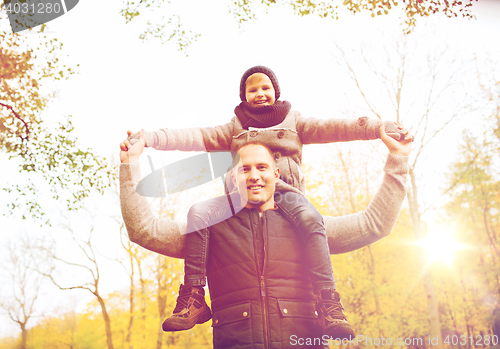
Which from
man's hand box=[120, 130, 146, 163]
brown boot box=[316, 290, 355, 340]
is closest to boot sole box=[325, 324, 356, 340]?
brown boot box=[316, 290, 355, 340]

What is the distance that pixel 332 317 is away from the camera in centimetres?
155

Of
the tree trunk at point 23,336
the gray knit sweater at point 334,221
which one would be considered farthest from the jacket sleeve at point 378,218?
the tree trunk at point 23,336

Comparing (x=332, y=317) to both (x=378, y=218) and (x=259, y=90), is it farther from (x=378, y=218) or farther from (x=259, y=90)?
(x=259, y=90)

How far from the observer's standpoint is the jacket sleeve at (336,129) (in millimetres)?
1885

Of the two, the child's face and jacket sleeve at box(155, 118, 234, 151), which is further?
the child's face

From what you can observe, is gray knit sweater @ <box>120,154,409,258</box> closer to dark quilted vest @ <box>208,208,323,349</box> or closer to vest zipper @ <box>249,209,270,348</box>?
dark quilted vest @ <box>208,208,323,349</box>

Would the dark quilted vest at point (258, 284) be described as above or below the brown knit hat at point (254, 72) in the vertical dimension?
below

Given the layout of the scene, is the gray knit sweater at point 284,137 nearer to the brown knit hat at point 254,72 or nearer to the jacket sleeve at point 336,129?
the jacket sleeve at point 336,129

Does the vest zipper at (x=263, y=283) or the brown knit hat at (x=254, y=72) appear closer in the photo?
the vest zipper at (x=263, y=283)

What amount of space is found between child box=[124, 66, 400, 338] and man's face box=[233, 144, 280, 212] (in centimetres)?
10

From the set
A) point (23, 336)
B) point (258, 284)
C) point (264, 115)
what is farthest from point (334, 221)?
point (23, 336)

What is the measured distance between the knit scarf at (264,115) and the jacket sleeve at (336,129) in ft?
0.44

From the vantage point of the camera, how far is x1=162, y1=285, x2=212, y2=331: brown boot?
1559 millimetres

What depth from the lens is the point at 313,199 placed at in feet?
45.8
